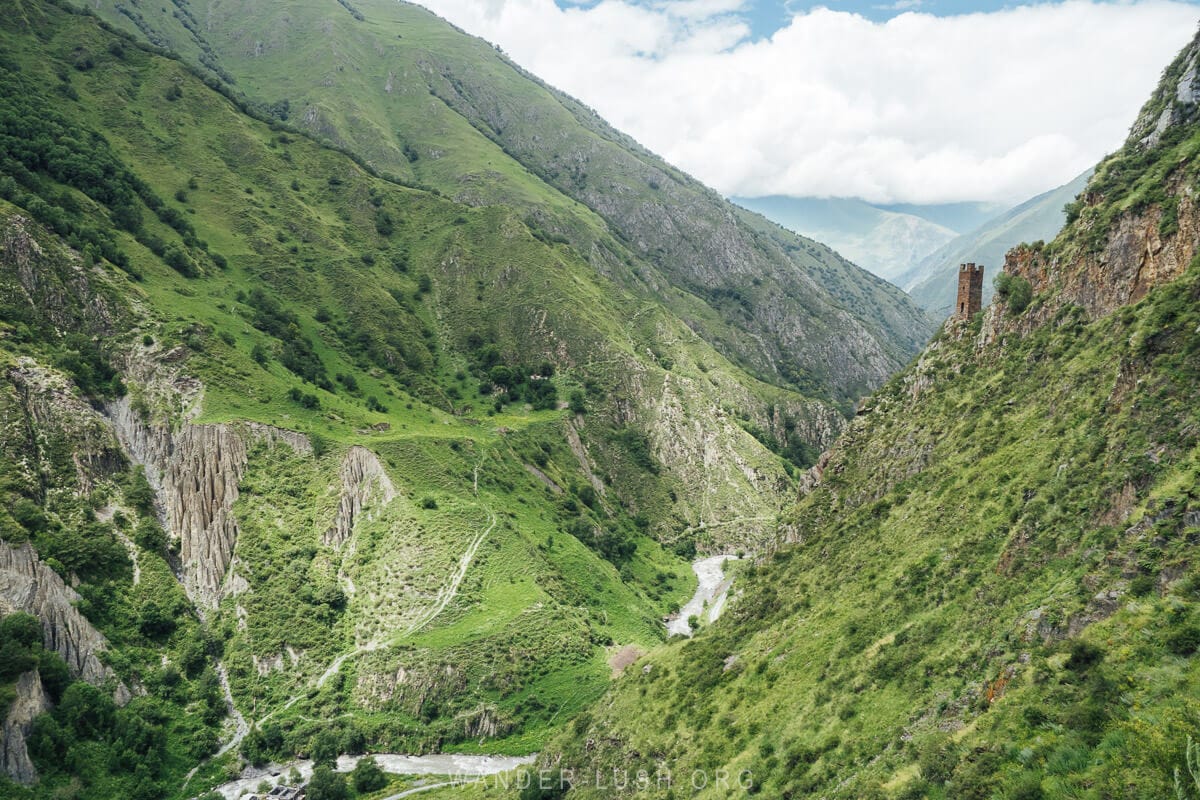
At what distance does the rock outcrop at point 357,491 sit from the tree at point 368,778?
3431cm

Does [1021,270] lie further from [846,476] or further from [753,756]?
[753,756]

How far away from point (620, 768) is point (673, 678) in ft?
29.4

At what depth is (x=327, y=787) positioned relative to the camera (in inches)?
2608

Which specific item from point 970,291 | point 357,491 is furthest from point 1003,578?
point 357,491

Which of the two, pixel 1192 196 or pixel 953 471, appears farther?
pixel 953 471

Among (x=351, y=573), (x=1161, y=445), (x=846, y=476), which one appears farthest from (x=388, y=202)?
(x=1161, y=445)

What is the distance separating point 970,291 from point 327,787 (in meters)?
79.9

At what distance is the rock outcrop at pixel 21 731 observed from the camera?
57812 mm

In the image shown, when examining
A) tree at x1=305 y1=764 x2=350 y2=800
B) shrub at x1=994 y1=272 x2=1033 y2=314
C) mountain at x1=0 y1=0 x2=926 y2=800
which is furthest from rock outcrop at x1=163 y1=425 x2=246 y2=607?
shrub at x1=994 y1=272 x2=1033 y2=314

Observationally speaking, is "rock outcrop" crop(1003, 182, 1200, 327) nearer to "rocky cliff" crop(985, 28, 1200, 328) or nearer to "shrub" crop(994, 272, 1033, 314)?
"rocky cliff" crop(985, 28, 1200, 328)

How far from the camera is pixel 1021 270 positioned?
5381 cm

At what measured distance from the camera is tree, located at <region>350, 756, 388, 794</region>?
68.3 metres

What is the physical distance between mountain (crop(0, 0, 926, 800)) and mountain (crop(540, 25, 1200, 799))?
34.9m

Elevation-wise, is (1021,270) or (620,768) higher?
(1021,270)
